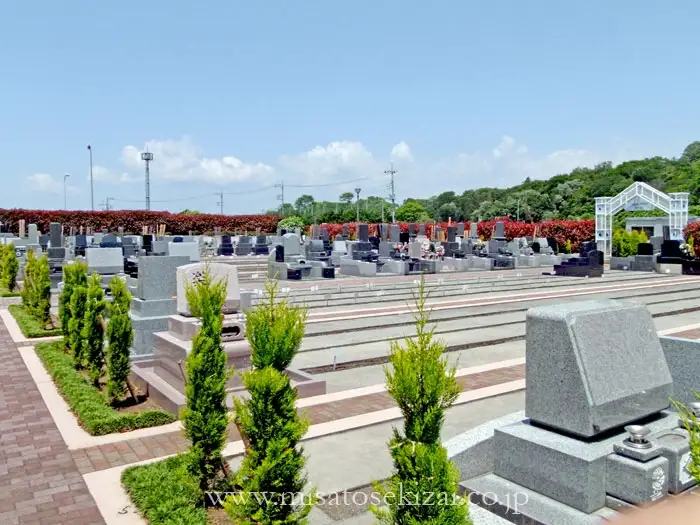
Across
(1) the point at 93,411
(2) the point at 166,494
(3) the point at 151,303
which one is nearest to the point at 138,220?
(3) the point at 151,303

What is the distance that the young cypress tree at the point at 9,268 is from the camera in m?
18.9

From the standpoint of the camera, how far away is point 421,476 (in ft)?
10.0

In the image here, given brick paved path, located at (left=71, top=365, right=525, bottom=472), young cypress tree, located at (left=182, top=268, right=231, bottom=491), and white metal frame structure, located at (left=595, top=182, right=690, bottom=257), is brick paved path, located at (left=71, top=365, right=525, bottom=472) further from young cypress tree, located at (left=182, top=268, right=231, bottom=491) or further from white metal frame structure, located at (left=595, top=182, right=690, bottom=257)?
white metal frame structure, located at (left=595, top=182, right=690, bottom=257)

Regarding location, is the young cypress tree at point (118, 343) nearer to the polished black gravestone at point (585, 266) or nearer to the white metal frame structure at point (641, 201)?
the polished black gravestone at point (585, 266)

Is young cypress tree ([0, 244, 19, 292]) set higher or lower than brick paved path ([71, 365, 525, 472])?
higher

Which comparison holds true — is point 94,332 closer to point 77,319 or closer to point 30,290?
point 77,319

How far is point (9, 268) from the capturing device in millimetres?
19016

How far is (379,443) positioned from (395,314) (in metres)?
8.90

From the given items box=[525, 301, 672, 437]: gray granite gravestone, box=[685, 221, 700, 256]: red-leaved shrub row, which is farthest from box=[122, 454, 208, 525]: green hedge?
box=[685, 221, 700, 256]: red-leaved shrub row

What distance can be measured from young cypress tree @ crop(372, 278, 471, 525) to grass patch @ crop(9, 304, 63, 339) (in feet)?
33.6

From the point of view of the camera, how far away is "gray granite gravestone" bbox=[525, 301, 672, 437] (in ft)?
13.1

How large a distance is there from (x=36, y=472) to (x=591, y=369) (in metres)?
5.09

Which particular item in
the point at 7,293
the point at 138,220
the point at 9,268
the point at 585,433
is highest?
the point at 138,220

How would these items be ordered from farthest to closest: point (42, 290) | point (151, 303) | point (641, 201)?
1. point (641, 201)
2. point (42, 290)
3. point (151, 303)
